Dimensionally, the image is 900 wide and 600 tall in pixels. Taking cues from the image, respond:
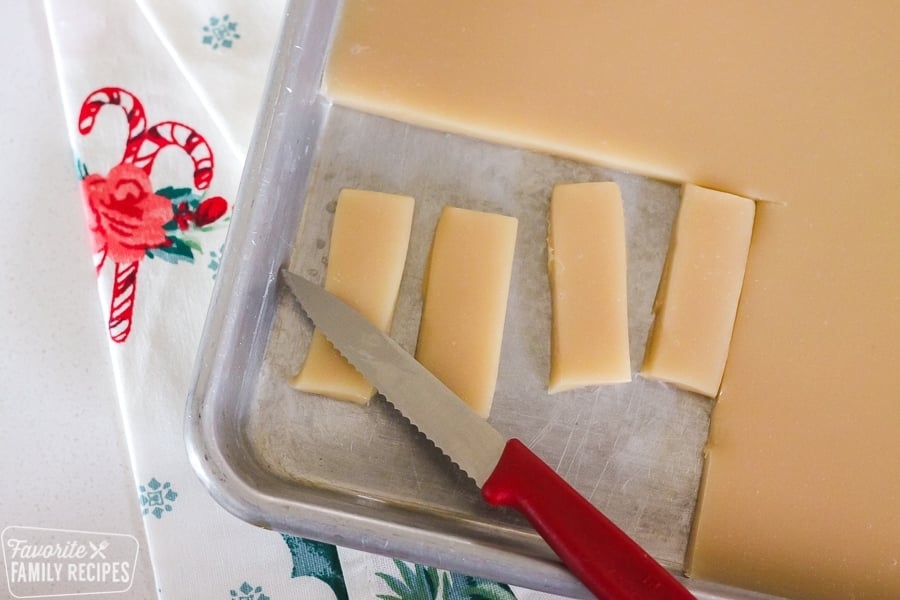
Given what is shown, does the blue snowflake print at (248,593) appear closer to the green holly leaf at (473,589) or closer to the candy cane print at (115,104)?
the green holly leaf at (473,589)

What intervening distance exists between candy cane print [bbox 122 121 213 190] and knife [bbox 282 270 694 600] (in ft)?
0.78

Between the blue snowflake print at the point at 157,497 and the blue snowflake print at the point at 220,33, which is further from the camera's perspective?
A: the blue snowflake print at the point at 220,33

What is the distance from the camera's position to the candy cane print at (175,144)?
3.90 ft

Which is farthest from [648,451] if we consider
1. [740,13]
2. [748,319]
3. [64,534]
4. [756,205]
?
[64,534]

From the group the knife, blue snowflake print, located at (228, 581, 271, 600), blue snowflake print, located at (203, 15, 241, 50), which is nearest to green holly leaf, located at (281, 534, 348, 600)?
blue snowflake print, located at (228, 581, 271, 600)

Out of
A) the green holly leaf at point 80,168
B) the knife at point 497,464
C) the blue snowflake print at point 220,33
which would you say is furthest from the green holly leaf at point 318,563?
the blue snowflake print at point 220,33

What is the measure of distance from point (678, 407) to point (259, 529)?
669 millimetres

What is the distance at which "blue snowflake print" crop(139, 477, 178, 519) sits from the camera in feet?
3.58

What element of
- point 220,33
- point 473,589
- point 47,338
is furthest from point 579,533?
point 220,33

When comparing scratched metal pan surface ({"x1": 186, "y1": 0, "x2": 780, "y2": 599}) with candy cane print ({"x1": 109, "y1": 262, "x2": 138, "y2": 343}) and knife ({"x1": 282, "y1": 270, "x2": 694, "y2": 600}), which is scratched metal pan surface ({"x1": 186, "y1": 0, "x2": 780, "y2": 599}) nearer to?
knife ({"x1": 282, "y1": 270, "x2": 694, "y2": 600})

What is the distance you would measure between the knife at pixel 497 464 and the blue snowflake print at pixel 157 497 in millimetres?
338

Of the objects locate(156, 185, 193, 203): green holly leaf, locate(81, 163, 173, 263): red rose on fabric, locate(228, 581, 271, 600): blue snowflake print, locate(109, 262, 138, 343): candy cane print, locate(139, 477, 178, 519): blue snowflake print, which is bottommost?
locate(228, 581, 271, 600): blue snowflake print

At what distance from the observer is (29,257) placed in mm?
1168

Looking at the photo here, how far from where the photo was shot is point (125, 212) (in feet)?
3.86
